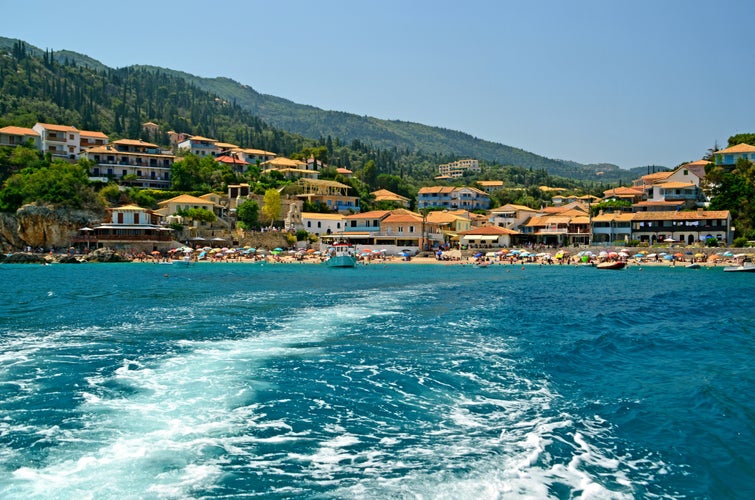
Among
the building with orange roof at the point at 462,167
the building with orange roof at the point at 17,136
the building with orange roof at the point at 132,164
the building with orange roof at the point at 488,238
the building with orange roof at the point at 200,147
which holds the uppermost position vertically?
the building with orange roof at the point at 462,167

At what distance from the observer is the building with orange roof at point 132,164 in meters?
85.4

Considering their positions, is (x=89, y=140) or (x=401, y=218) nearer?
(x=401, y=218)

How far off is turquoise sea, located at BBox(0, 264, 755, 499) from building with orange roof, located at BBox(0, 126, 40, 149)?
73.0m

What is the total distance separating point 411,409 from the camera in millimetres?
11312

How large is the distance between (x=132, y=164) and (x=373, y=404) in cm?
8757

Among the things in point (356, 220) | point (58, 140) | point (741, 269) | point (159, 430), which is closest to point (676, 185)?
point (741, 269)

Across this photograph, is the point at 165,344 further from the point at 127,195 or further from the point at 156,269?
the point at 127,195

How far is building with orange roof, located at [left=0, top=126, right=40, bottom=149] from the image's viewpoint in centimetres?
8319

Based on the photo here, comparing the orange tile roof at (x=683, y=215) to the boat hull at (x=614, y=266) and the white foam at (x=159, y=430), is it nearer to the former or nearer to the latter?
the boat hull at (x=614, y=266)

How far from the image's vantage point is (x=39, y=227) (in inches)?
2511

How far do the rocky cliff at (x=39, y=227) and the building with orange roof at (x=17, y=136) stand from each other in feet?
85.5

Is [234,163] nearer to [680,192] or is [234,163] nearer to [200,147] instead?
[200,147]

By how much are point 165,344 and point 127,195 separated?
213ft

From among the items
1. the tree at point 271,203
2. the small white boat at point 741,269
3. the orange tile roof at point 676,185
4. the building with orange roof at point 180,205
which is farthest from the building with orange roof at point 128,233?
the orange tile roof at point 676,185
